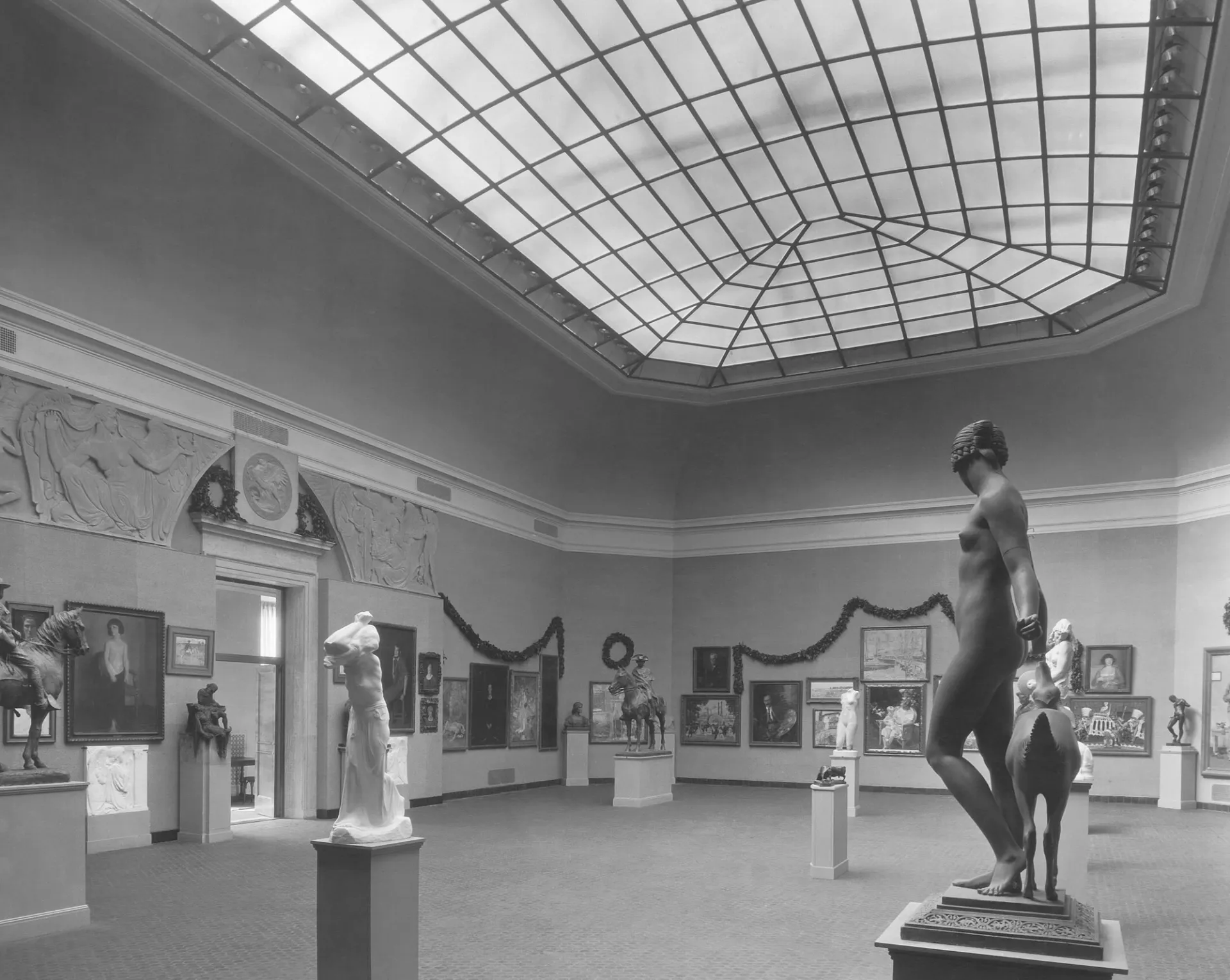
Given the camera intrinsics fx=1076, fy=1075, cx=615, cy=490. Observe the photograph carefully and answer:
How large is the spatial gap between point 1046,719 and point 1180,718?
74.3 ft

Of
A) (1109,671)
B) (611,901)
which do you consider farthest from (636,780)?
(1109,671)

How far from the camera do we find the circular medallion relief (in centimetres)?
1889

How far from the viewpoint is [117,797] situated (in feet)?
50.7

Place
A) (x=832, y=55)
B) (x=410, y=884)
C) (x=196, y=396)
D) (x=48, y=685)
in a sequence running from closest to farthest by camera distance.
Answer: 1. (x=410, y=884)
2. (x=48, y=685)
3. (x=832, y=55)
4. (x=196, y=396)

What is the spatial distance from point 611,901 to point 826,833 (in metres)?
3.08

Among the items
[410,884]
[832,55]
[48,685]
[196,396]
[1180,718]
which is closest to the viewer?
[410,884]

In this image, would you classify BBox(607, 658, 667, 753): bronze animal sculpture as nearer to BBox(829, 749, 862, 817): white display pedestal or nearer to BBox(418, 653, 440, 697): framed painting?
BBox(418, 653, 440, 697): framed painting

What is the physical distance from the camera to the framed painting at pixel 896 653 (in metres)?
28.3

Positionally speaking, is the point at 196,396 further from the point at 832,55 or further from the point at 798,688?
the point at 798,688

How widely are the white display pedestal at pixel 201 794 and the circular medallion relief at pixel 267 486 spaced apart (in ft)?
14.0

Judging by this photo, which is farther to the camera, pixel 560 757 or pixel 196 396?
pixel 560 757

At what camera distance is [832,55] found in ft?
55.5

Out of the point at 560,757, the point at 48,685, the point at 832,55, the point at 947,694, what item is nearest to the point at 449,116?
the point at 832,55

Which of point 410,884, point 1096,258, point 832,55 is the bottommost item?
point 410,884
